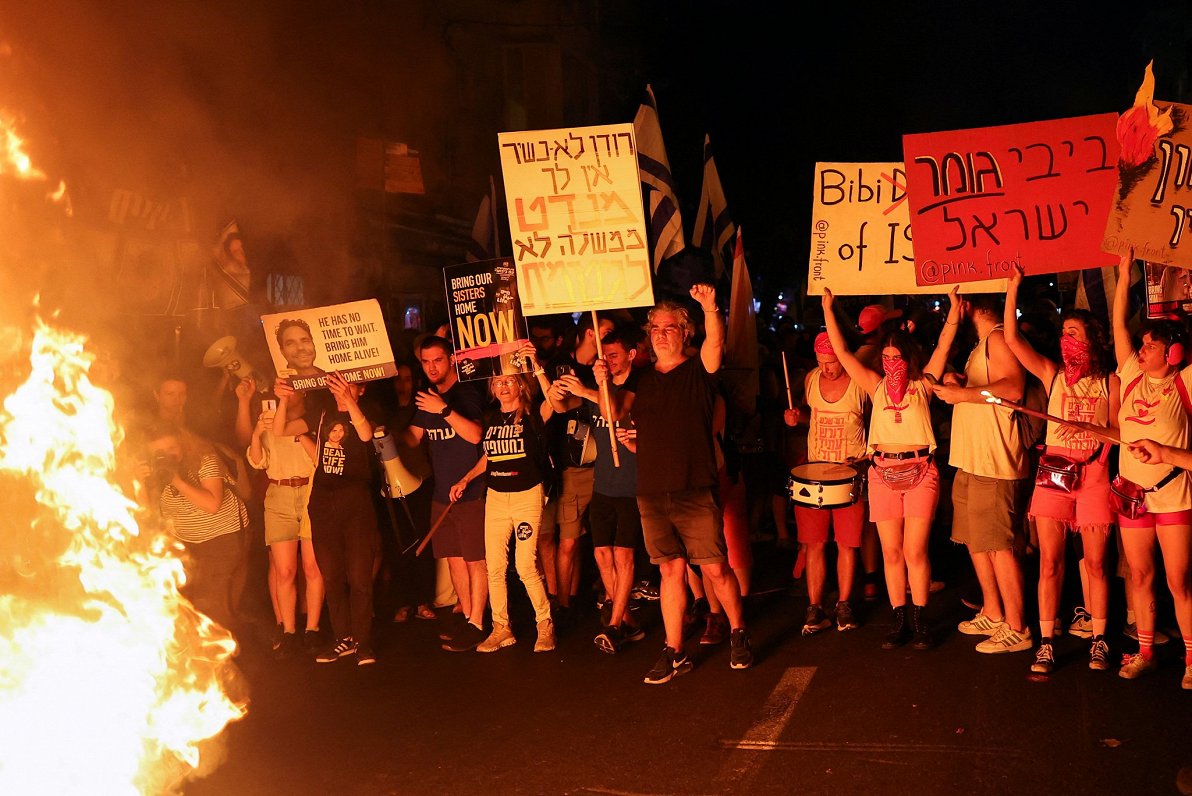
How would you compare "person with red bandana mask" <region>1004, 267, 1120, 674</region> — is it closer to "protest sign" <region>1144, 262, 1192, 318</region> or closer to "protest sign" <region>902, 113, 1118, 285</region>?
"protest sign" <region>1144, 262, 1192, 318</region>

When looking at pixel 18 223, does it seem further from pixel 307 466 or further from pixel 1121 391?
pixel 1121 391

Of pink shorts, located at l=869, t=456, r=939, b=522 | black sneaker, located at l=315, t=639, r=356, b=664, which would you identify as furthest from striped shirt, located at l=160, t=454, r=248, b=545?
pink shorts, located at l=869, t=456, r=939, b=522

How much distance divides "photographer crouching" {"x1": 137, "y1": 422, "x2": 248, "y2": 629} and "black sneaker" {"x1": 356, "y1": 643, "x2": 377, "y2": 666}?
33.0 inches

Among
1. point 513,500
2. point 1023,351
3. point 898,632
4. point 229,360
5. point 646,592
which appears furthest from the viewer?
point 646,592

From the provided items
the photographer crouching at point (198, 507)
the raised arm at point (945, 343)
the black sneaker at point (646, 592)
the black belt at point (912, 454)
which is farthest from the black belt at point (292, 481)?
the raised arm at point (945, 343)

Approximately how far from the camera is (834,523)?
736 cm

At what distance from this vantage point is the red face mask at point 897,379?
22.3 feet

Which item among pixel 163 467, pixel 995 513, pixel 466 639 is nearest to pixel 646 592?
pixel 466 639

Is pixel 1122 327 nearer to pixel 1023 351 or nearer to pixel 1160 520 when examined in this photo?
pixel 1023 351

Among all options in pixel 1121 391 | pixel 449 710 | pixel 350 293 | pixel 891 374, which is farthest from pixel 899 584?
pixel 350 293

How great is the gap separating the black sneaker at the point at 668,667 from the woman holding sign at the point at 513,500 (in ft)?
3.25

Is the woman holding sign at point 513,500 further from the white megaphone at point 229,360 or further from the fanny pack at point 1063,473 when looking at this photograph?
the fanny pack at point 1063,473

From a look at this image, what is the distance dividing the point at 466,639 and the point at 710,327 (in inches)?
110

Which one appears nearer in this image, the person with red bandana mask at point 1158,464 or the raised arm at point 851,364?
the person with red bandana mask at point 1158,464
